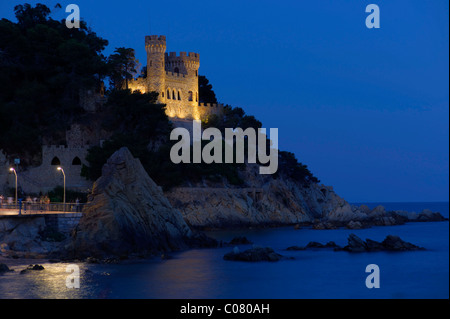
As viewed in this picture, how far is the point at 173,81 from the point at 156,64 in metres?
3.07

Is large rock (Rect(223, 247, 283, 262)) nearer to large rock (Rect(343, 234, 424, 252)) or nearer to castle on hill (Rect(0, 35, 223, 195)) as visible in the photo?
large rock (Rect(343, 234, 424, 252))

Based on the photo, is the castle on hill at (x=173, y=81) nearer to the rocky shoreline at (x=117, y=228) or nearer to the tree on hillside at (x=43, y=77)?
the tree on hillside at (x=43, y=77)

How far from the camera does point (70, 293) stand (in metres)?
30.5

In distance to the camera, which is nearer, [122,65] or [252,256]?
[252,256]

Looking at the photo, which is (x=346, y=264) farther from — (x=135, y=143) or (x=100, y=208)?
(x=135, y=143)

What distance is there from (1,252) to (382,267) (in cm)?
2180

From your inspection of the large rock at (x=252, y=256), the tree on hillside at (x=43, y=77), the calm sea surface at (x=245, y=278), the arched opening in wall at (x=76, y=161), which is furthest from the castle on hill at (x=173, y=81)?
the large rock at (x=252, y=256)

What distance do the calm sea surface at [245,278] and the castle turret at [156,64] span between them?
33232mm

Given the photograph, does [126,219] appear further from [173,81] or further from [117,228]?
[173,81]

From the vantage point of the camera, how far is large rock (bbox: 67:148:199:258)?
38375mm

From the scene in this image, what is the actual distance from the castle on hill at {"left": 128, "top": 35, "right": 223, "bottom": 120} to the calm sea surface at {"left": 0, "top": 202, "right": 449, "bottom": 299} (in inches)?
1312

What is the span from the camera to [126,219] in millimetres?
39500

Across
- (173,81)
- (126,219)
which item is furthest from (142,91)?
(126,219)

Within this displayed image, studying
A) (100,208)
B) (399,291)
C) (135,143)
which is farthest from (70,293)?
(135,143)
